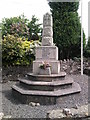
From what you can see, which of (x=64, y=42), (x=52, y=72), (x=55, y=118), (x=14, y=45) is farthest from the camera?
(x=64, y=42)

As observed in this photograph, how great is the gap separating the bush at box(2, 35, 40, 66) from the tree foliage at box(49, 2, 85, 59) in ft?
12.0

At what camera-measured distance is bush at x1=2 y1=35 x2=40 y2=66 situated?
837 centimetres

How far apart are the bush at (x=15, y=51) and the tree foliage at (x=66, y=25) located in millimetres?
3658

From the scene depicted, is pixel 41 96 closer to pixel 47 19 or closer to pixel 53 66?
pixel 53 66

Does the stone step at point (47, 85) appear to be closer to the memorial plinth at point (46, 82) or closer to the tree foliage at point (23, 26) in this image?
the memorial plinth at point (46, 82)

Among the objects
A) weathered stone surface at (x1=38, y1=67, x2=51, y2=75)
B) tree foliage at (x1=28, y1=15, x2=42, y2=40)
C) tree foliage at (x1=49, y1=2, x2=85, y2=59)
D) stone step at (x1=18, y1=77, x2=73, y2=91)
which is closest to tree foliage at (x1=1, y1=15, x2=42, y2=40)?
tree foliage at (x1=28, y1=15, x2=42, y2=40)

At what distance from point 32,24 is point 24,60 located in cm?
795

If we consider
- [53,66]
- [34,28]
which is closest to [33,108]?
[53,66]

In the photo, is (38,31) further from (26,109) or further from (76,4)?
(26,109)

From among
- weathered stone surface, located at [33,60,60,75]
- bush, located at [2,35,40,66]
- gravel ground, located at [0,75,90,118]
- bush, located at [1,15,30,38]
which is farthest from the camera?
bush, located at [1,15,30,38]

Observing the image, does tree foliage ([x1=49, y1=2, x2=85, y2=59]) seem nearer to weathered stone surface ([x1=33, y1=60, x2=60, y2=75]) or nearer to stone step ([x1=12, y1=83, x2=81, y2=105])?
weathered stone surface ([x1=33, y1=60, x2=60, y2=75])

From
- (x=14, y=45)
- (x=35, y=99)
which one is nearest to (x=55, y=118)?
(x=35, y=99)

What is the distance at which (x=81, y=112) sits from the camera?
3.24 m

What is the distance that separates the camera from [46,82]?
5.64 metres
